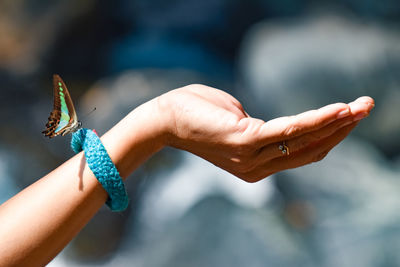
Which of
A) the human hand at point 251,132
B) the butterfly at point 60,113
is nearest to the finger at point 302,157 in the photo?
the human hand at point 251,132

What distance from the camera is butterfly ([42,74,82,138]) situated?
586 millimetres

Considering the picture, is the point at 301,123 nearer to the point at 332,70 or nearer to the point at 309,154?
the point at 309,154

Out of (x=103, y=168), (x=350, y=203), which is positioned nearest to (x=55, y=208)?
(x=103, y=168)

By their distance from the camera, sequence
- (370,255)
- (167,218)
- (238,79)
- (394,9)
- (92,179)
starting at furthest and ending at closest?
(238,79)
(394,9)
(167,218)
(370,255)
(92,179)

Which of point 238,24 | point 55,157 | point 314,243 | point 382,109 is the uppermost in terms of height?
point 238,24

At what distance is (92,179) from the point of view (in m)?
0.56

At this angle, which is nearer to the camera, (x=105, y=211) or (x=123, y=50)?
(x=105, y=211)

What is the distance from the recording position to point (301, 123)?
1.97 ft

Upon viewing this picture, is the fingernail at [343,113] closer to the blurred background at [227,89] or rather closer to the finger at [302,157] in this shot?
the finger at [302,157]

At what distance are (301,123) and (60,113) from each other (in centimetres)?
33

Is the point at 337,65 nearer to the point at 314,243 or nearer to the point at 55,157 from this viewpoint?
the point at 314,243

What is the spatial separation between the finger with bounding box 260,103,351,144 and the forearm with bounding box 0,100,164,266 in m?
0.19

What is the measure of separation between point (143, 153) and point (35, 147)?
1735 mm

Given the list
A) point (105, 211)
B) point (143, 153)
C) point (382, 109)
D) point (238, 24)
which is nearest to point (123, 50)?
point (238, 24)
